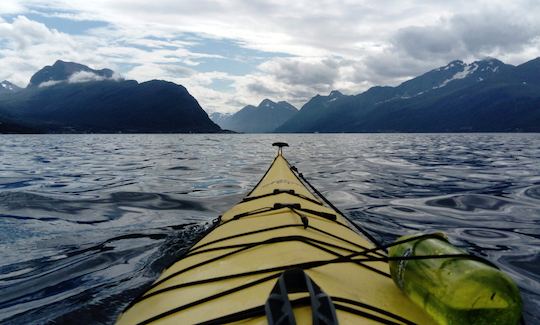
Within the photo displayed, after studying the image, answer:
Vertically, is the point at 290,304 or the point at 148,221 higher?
the point at 290,304

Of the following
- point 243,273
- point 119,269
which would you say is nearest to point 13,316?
point 119,269

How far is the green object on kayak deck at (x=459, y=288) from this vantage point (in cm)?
216

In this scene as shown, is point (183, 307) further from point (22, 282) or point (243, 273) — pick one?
point (22, 282)

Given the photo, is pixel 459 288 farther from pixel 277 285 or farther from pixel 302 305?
pixel 277 285

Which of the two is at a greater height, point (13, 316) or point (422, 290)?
point (422, 290)

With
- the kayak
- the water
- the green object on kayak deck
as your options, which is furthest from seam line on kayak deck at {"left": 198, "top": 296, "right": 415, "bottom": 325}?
the water

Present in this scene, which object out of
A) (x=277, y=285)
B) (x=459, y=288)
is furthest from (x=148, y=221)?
(x=459, y=288)

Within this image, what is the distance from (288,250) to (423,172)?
1598 cm

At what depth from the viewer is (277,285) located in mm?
2375

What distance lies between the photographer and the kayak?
7.55 ft

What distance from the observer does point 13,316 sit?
4.18 m

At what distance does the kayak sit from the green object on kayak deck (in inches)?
7.8

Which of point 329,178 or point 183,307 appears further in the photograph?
point 329,178

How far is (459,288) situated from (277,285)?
3.48ft
